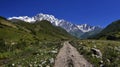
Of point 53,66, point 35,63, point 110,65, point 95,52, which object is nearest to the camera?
point 110,65

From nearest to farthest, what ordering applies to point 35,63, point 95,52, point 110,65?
point 110,65 < point 35,63 < point 95,52

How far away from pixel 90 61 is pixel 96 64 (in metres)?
2.52

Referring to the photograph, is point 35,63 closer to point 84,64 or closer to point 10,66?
point 10,66

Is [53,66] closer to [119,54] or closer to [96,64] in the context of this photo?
[96,64]

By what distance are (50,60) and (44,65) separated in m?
3.46

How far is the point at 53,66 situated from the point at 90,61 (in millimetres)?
5791

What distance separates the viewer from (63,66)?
112 feet

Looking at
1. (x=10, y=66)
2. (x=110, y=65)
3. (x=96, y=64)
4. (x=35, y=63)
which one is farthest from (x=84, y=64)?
(x=10, y=66)

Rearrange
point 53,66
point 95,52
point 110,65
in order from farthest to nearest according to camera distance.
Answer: point 95,52 < point 53,66 < point 110,65

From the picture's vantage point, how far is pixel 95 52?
139 feet

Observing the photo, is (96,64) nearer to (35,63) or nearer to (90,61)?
(90,61)

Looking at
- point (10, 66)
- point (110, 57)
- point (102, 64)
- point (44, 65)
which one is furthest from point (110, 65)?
point (10, 66)

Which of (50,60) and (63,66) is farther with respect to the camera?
(50,60)

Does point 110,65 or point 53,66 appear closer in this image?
point 110,65
